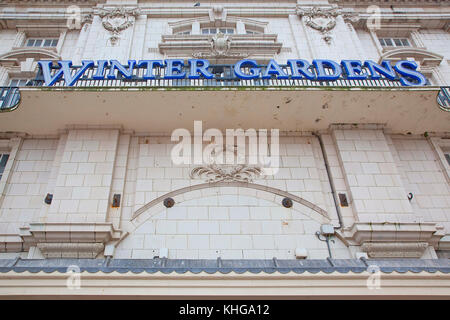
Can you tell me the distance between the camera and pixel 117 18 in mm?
14148

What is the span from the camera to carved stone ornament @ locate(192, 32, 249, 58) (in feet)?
42.1

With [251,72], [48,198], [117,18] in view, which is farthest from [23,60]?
[251,72]

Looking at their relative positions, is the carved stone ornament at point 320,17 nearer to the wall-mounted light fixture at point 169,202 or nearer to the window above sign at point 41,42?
the wall-mounted light fixture at point 169,202

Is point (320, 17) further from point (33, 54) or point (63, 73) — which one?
point (33, 54)

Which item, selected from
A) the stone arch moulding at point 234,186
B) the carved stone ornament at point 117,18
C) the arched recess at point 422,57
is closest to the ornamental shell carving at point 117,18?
the carved stone ornament at point 117,18

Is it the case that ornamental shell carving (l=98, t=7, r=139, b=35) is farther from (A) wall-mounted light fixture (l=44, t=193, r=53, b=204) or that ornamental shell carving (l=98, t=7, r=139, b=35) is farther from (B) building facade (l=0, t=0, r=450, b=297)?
(A) wall-mounted light fixture (l=44, t=193, r=53, b=204)

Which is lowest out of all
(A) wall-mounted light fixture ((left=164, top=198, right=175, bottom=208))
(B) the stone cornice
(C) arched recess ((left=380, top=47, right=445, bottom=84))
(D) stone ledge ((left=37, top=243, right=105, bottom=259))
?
(B) the stone cornice

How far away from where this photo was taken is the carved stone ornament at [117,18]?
536 inches

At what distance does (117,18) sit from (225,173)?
9.56 meters

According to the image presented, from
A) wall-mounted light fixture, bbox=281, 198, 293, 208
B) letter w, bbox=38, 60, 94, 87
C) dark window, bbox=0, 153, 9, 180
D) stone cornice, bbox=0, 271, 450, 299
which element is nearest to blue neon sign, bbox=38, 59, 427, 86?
letter w, bbox=38, 60, 94, 87

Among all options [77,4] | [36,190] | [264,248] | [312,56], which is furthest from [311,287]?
[77,4]

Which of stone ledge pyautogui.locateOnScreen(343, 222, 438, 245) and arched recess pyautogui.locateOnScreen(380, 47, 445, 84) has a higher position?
arched recess pyautogui.locateOnScreen(380, 47, 445, 84)

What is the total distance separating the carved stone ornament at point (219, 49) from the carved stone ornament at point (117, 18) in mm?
3550

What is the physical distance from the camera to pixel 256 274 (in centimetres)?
525
